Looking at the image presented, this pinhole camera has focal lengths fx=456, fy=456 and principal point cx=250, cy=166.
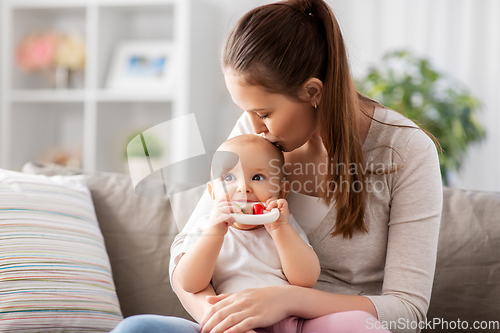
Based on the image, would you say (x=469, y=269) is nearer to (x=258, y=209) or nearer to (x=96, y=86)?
A: (x=258, y=209)

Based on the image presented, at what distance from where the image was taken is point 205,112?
97.1 inches

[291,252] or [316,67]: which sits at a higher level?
[316,67]

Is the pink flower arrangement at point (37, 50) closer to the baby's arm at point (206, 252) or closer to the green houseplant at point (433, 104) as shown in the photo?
the green houseplant at point (433, 104)

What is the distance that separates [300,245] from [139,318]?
0.34 metres

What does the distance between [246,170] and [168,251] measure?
50 centimetres

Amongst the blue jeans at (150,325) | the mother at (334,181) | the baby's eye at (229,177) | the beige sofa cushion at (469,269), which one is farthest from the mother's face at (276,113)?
the beige sofa cushion at (469,269)

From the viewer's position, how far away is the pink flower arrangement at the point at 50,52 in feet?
8.32

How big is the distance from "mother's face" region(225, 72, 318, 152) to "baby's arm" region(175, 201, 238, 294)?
192 millimetres

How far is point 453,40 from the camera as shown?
97.7 inches

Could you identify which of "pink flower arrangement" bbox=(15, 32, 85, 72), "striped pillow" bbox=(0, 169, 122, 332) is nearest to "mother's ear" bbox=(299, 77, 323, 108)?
"striped pillow" bbox=(0, 169, 122, 332)

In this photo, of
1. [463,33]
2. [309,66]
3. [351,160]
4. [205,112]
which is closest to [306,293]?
[351,160]

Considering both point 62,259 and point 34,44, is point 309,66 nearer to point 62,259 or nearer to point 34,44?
point 62,259

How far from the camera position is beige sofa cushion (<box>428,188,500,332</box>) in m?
1.18

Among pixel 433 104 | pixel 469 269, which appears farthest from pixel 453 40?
pixel 469 269
